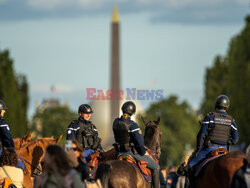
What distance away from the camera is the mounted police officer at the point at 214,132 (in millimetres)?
16750

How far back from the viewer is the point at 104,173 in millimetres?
15469

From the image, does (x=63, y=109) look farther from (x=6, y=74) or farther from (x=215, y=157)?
(x=215, y=157)

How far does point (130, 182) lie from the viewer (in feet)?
52.1

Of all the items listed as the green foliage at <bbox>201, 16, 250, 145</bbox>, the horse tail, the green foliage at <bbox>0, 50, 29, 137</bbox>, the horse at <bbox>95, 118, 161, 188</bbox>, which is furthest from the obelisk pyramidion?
the horse tail

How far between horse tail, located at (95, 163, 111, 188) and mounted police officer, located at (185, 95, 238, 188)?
7.45 ft

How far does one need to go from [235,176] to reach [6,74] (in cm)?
4237

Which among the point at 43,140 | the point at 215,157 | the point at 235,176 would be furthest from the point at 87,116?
the point at 235,176

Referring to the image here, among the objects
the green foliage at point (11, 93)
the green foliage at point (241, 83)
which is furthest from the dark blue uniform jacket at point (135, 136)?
the green foliage at point (11, 93)

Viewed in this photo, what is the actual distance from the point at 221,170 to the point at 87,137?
11.6 feet

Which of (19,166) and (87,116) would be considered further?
(87,116)

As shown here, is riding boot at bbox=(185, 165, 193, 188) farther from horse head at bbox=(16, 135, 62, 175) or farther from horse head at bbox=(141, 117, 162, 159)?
horse head at bbox=(16, 135, 62, 175)

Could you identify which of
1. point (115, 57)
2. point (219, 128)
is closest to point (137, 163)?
point (219, 128)

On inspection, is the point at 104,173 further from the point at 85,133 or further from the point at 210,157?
the point at 210,157

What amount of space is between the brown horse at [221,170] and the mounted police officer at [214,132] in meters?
0.64
